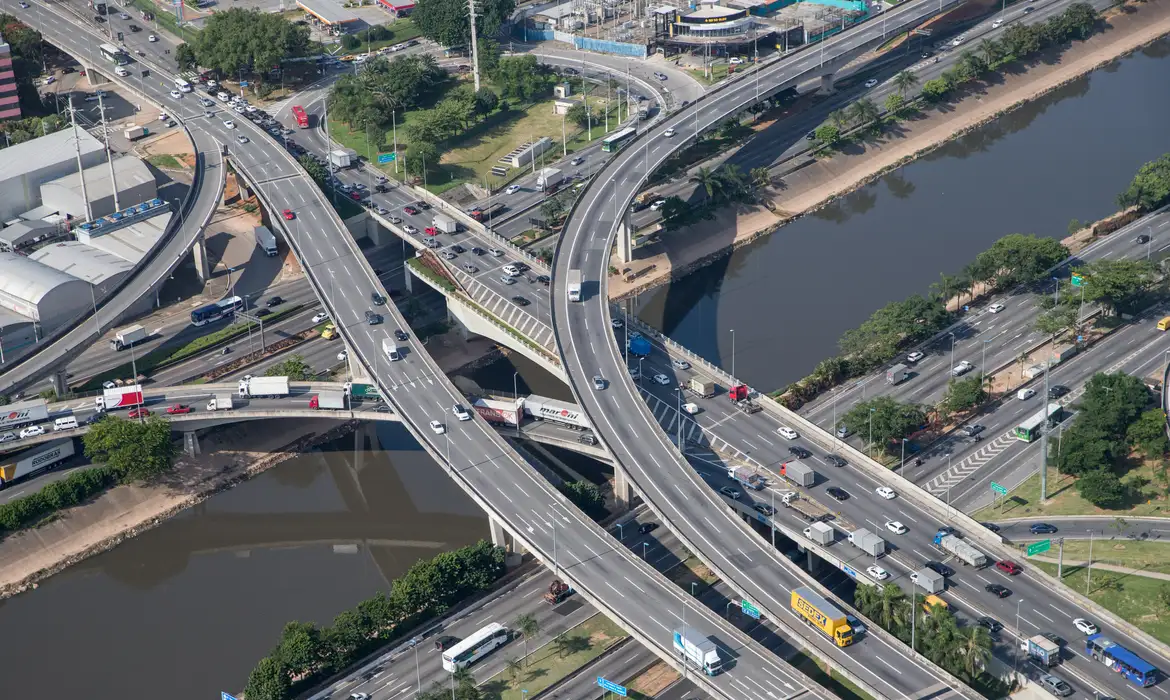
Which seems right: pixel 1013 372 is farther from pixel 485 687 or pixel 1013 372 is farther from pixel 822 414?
pixel 485 687

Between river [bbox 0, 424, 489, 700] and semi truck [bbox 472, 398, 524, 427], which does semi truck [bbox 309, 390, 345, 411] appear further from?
semi truck [bbox 472, 398, 524, 427]

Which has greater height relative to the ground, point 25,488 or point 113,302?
point 113,302

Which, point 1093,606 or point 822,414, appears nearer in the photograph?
point 1093,606

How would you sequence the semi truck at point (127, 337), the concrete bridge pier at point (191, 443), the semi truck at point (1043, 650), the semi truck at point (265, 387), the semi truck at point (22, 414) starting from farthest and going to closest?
the semi truck at point (127, 337), the semi truck at point (265, 387), the concrete bridge pier at point (191, 443), the semi truck at point (22, 414), the semi truck at point (1043, 650)

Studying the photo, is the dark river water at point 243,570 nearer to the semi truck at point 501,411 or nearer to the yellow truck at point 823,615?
the semi truck at point 501,411

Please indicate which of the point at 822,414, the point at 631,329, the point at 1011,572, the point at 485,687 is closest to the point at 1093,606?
the point at 1011,572

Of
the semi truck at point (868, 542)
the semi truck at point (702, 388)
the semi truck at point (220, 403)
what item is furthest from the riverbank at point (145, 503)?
the semi truck at point (868, 542)
